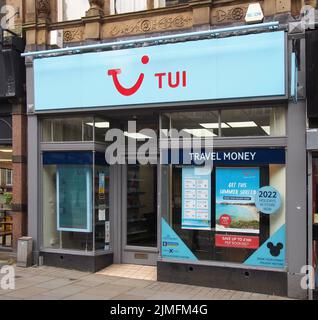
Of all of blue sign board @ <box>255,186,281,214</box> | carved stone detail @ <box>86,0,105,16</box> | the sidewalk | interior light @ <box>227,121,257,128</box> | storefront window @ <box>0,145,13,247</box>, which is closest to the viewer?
the sidewalk

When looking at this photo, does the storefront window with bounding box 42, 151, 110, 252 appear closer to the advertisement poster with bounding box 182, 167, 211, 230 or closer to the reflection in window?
the advertisement poster with bounding box 182, 167, 211, 230

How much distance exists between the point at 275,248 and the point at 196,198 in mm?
1669

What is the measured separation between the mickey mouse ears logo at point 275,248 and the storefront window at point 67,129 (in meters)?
4.15

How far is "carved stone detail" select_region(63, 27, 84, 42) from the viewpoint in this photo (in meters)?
Result: 9.70

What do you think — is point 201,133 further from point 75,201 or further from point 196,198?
point 75,201

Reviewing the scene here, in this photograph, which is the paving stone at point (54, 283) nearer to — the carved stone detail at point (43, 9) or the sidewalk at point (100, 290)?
the sidewalk at point (100, 290)

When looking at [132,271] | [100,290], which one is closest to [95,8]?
[132,271]

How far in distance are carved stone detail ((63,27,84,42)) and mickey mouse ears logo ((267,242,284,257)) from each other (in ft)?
18.4

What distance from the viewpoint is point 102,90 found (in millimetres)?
9078

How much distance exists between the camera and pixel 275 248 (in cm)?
788

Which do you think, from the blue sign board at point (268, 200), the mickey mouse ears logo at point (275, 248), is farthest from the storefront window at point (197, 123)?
the mickey mouse ears logo at point (275, 248)

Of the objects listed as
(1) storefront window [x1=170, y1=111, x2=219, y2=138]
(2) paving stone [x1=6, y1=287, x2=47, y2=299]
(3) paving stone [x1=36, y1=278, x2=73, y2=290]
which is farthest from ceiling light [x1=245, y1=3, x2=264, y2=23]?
(2) paving stone [x1=6, y1=287, x2=47, y2=299]

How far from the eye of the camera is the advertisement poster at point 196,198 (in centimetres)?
848

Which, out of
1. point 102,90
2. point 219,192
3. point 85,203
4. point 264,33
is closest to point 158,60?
point 102,90
